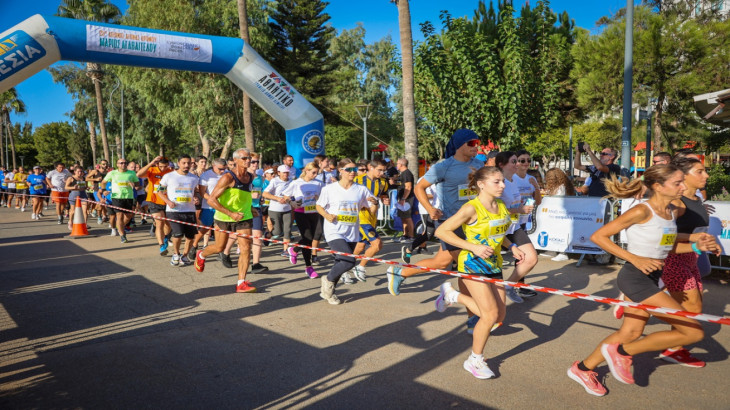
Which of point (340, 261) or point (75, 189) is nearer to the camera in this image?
point (340, 261)

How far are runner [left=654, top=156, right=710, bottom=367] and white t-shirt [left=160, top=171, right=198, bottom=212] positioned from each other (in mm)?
7230

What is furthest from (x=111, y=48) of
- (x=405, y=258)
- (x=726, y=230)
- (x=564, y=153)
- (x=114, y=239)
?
(x=564, y=153)

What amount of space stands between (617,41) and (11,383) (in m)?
23.0

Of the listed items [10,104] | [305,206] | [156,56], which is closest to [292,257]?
[305,206]

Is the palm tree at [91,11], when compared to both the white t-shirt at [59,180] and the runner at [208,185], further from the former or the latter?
the runner at [208,185]

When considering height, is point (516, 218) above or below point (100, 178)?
below

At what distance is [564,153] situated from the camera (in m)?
37.8

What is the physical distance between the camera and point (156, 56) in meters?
12.5

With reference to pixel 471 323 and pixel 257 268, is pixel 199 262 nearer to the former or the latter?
pixel 257 268

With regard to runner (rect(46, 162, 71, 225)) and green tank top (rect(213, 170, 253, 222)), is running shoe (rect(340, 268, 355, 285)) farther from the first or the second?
runner (rect(46, 162, 71, 225))

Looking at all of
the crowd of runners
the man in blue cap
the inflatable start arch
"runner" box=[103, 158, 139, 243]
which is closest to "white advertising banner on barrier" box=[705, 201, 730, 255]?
the crowd of runners

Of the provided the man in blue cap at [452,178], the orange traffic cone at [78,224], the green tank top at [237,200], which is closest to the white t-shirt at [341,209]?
the man in blue cap at [452,178]

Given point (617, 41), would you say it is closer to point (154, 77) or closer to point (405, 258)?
point (405, 258)

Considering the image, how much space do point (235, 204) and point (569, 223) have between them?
5.79m
